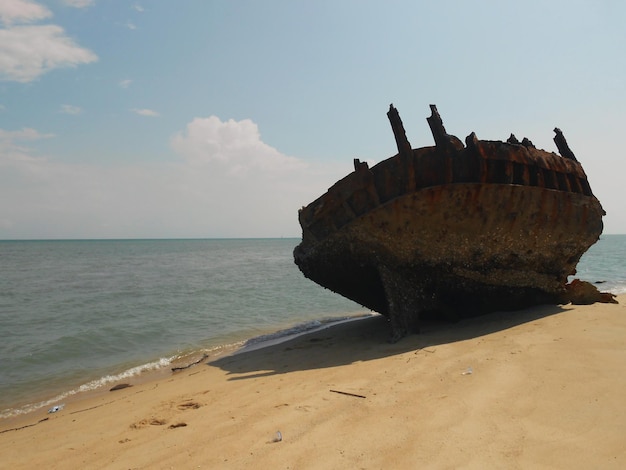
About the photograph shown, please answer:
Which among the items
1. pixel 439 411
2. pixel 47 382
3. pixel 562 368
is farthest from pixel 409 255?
pixel 47 382

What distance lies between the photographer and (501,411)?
2955 millimetres

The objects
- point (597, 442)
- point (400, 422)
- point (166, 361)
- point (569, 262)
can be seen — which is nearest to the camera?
point (597, 442)

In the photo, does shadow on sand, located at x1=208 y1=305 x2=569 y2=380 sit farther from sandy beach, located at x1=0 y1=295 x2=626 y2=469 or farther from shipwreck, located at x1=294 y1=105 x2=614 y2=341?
shipwreck, located at x1=294 y1=105 x2=614 y2=341

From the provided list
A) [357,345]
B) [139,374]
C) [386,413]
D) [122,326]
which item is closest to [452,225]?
[357,345]

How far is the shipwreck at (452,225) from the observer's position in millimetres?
5867

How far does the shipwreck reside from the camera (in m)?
5.87

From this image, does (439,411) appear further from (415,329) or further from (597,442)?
(415,329)

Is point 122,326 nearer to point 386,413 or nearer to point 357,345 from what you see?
point 357,345

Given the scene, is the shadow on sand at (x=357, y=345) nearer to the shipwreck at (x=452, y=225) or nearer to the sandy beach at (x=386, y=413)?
the sandy beach at (x=386, y=413)

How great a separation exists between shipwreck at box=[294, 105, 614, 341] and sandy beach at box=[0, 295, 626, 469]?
96cm

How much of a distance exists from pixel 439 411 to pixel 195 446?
1697 mm

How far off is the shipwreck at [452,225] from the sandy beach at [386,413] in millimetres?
958

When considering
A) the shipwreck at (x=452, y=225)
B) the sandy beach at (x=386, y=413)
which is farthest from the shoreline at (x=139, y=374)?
the shipwreck at (x=452, y=225)

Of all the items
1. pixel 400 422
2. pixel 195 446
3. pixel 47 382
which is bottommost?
pixel 47 382
